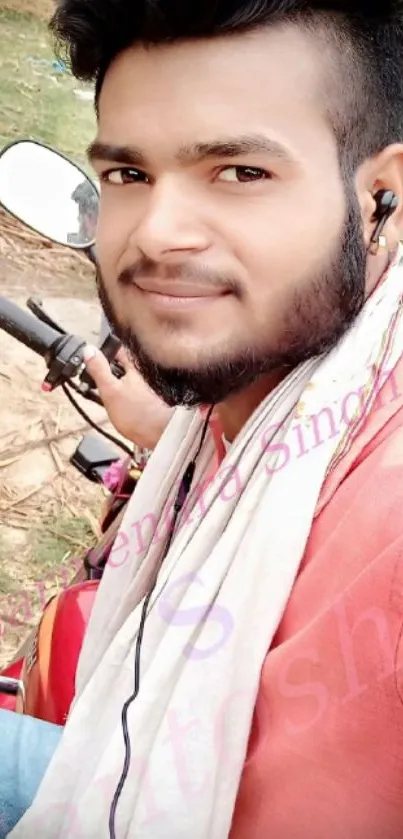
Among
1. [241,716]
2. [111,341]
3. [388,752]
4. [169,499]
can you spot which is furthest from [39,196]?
[388,752]

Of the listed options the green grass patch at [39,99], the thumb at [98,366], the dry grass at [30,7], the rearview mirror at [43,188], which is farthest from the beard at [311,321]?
the dry grass at [30,7]

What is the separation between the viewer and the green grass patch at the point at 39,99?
6.37 metres

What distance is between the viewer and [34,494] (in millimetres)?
3475

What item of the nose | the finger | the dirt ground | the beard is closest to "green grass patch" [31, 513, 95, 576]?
the dirt ground

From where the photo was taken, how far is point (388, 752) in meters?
0.89

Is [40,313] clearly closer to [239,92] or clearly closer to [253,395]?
[253,395]

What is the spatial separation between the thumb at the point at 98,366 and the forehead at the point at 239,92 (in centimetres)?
63

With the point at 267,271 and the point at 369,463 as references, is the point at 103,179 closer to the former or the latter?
the point at 267,271

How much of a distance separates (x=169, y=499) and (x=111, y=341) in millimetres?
455

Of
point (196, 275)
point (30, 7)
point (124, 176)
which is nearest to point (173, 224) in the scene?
point (196, 275)

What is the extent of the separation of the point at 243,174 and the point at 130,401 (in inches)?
32.4

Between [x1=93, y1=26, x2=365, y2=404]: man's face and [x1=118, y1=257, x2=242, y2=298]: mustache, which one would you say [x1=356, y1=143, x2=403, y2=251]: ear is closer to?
[x1=93, y1=26, x2=365, y2=404]: man's face

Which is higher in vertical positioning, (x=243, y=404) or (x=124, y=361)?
(x=124, y=361)

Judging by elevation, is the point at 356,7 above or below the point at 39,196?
below
